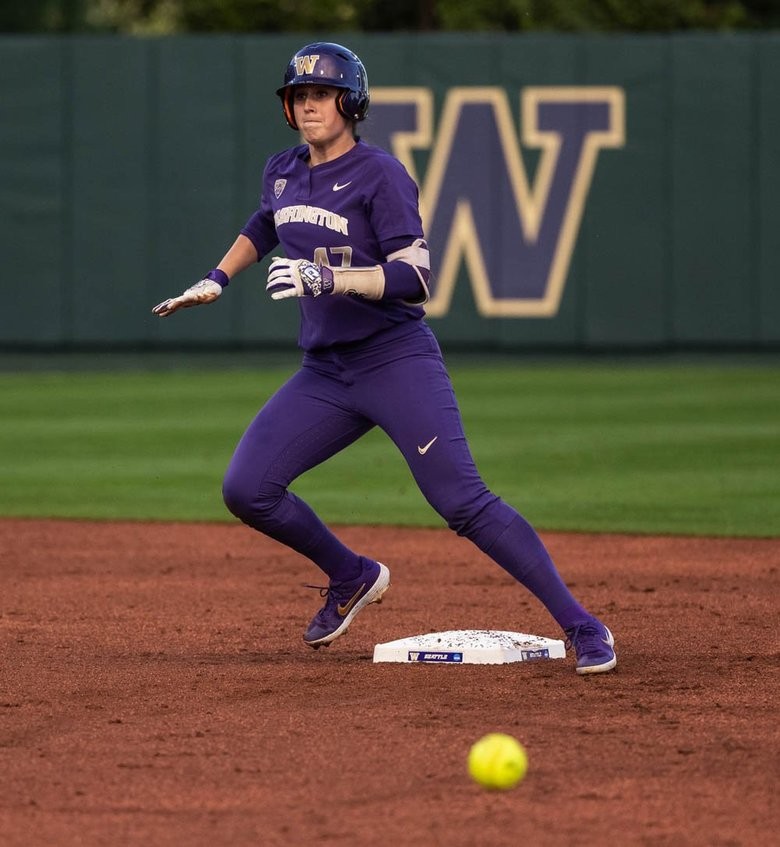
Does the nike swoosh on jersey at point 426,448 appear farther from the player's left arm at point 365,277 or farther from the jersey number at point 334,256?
the jersey number at point 334,256

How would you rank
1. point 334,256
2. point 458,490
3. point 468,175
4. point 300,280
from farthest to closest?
point 468,175 → point 334,256 → point 458,490 → point 300,280

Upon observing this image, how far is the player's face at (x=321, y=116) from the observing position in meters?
5.82

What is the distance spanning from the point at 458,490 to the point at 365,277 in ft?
Result: 2.45

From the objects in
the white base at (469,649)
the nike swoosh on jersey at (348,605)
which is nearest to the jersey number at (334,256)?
the nike swoosh on jersey at (348,605)

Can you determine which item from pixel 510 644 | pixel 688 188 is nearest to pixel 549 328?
pixel 688 188

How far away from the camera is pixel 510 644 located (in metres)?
6.16

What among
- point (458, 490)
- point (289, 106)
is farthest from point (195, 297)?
point (458, 490)

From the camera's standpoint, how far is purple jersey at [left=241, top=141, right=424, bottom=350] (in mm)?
5738

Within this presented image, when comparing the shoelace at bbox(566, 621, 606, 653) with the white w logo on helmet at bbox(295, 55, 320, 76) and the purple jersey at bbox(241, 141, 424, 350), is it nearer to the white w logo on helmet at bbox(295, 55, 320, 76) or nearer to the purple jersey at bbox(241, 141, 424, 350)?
the purple jersey at bbox(241, 141, 424, 350)

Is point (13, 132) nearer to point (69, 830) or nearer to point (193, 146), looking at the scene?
point (193, 146)

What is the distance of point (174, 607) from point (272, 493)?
5.39ft

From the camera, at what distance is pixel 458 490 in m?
5.73

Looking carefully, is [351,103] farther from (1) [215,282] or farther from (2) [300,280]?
(1) [215,282]

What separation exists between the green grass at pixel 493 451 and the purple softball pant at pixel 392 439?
4049 millimetres
